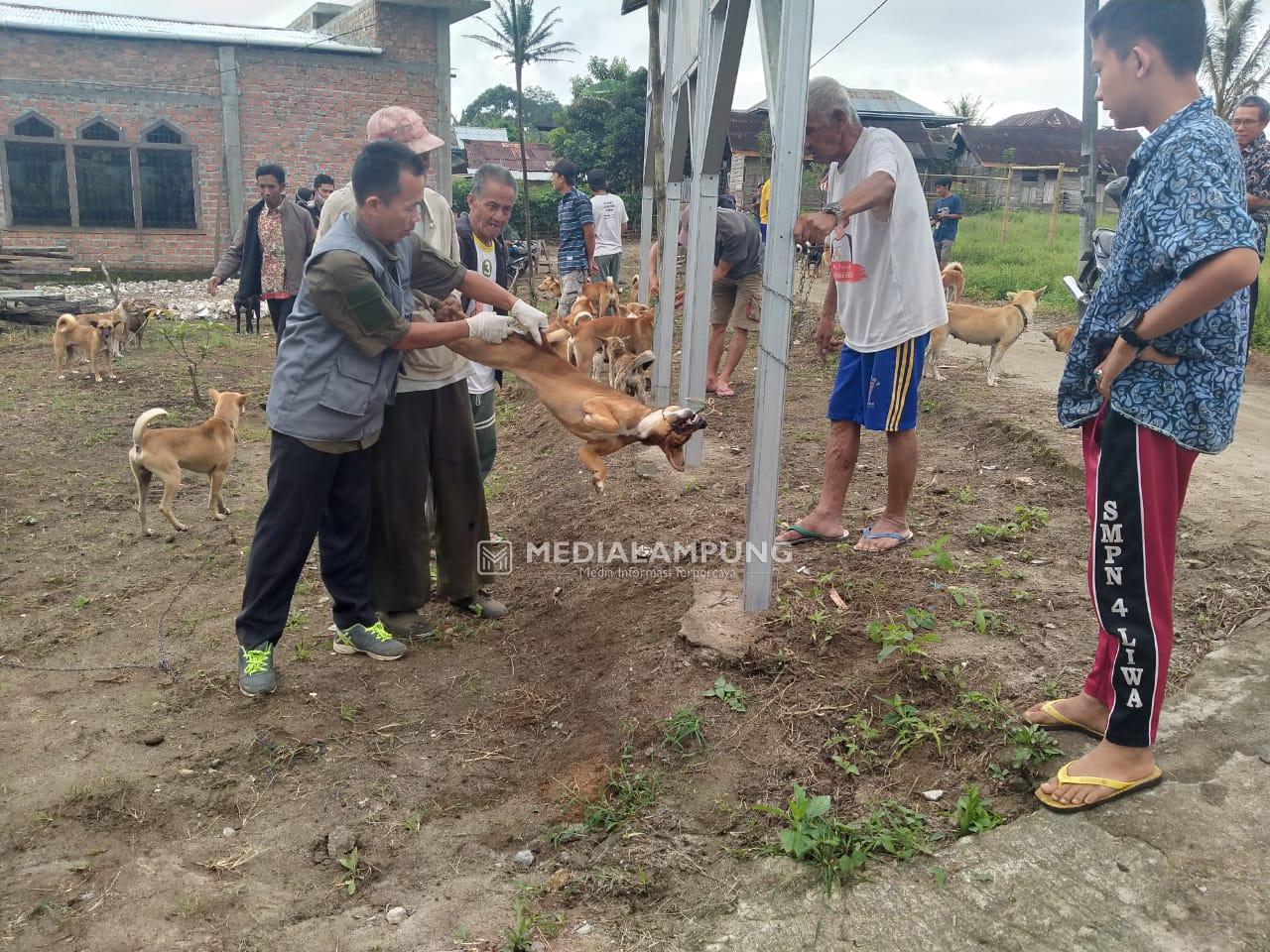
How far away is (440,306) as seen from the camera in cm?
409

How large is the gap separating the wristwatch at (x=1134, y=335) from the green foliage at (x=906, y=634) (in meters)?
1.40

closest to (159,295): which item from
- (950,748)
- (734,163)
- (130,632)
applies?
(130,632)

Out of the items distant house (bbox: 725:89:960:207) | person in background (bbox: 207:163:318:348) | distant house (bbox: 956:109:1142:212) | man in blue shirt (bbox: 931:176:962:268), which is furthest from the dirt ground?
distant house (bbox: 956:109:1142:212)

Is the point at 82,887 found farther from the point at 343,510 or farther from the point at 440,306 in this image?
the point at 440,306

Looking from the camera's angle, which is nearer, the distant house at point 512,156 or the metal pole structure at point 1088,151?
the metal pole structure at point 1088,151

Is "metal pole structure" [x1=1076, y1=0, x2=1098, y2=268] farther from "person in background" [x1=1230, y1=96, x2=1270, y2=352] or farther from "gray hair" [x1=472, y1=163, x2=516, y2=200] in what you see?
"gray hair" [x1=472, y1=163, x2=516, y2=200]

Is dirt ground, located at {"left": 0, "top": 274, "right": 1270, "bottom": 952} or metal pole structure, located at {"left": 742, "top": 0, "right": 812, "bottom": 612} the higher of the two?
metal pole structure, located at {"left": 742, "top": 0, "right": 812, "bottom": 612}

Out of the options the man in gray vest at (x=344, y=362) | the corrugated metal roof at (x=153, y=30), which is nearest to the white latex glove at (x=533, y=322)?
the man in gray vest at (x=344, y=362)

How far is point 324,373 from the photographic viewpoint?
11.5 ft

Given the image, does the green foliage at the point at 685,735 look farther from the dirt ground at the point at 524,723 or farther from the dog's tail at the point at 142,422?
the dog's tail at the point at 142,422

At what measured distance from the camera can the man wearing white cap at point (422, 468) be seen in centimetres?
398

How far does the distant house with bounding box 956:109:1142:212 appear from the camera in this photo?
33.9 meters

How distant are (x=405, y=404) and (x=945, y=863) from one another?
2.73m

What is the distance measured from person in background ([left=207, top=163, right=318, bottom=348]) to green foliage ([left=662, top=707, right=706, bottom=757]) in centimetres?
660
